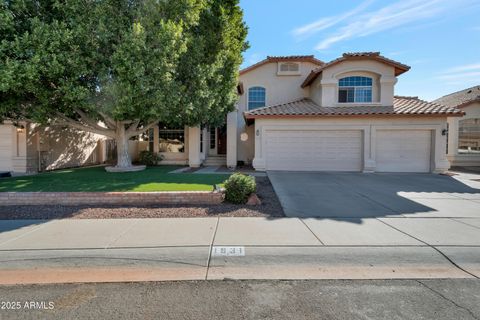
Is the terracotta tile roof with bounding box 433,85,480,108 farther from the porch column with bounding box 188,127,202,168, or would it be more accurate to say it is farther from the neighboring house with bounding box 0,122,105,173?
the neighboring house with bounding box 0,122,105,173

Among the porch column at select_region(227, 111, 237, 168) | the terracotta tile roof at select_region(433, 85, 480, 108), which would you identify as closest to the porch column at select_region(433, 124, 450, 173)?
the terracotta tile roof at select_region(433, 85, 480, 108)

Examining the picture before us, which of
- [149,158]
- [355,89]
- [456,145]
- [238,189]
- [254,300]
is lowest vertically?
[254,300]

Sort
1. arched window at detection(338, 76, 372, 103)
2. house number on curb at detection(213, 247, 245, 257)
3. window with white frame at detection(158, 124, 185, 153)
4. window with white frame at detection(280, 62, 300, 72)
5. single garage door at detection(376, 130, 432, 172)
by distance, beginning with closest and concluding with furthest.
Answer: house number on curb at detection(213, 247, 245, 257) → single garage door at detection(376, 130, 432, 172) → arched window at detection(338, 76, 372, 103) → window with white frame at detection(158, 124, 185, 153) → window with white frame at detection(280, 62, 300, 72)

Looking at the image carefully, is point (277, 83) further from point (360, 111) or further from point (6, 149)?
point (6, 149)

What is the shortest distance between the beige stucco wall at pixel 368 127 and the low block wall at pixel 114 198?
23.8 ft

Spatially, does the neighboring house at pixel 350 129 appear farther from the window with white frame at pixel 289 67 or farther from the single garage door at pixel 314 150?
the window with white frame at pixel 289 67

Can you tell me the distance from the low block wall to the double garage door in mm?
7556

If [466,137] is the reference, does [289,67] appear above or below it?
above

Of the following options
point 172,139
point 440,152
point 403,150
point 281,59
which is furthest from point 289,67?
point 440,152

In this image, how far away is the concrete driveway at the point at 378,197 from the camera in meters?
6.82

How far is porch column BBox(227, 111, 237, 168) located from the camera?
52.7ft

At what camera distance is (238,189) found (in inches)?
296

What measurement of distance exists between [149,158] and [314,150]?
33.1 ft

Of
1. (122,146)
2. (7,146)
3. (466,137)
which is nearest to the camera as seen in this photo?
(7,146)
